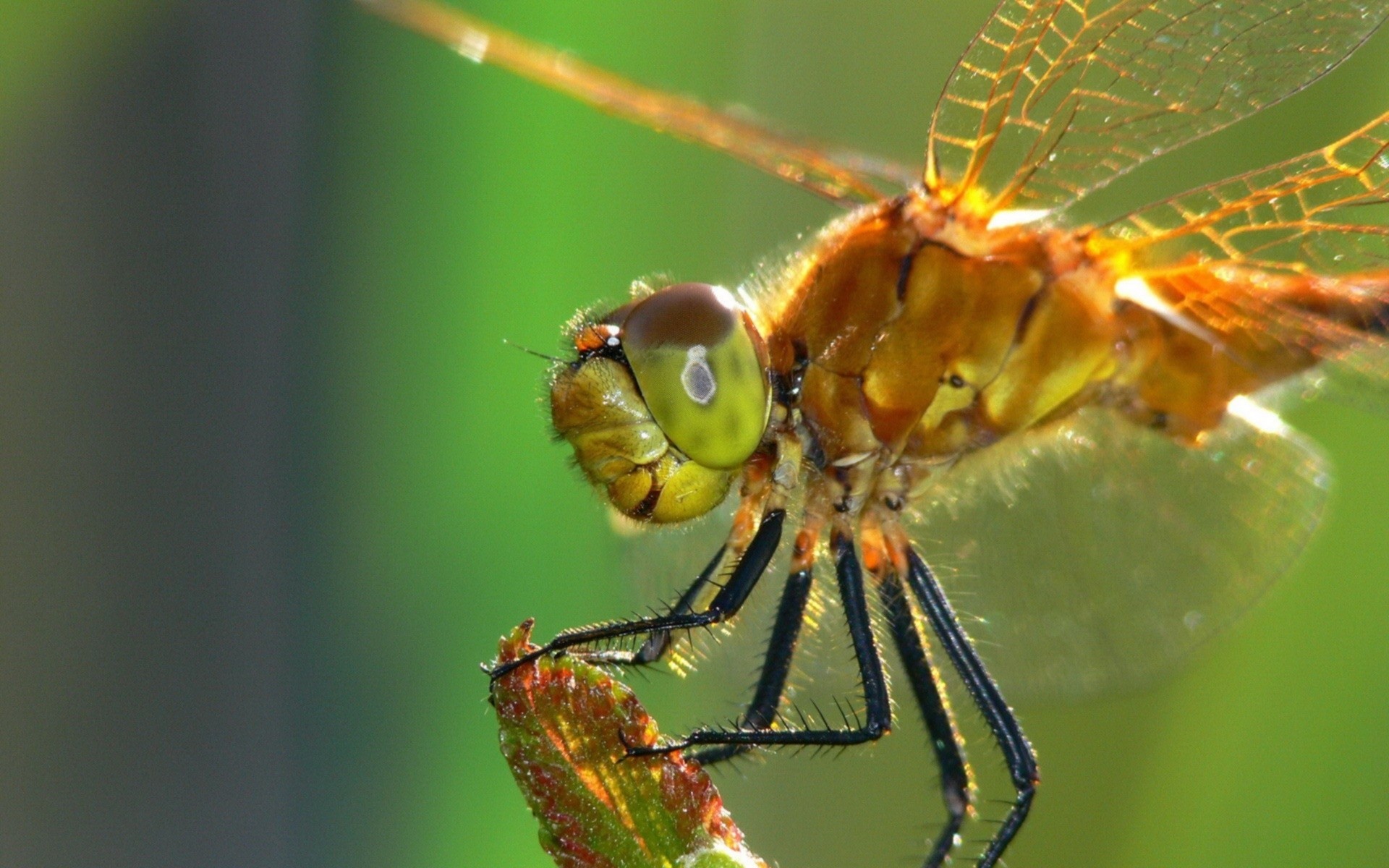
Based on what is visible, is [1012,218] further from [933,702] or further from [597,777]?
[597,777]

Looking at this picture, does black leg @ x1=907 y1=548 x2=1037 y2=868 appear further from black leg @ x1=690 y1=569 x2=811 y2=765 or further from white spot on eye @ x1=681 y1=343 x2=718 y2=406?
white spot on eye @ x1=681 y1=343 x2=718 y2=406

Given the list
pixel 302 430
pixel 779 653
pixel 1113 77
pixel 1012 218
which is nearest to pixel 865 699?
pixel 779 653

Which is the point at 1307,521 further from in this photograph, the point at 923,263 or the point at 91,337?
the point at 91,337

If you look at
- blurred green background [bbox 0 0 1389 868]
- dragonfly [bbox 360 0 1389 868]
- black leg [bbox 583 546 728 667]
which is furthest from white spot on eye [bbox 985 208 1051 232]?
blurred green background [bbox 0 0 1389 868]

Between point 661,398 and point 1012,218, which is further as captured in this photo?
point 1012,218

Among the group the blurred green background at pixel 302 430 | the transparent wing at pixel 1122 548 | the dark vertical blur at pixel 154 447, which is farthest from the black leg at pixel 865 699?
the dark vertical blur at pixel 154 447

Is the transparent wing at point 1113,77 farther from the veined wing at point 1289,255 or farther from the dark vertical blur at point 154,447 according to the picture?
the dark vertical blur at point 154,447
